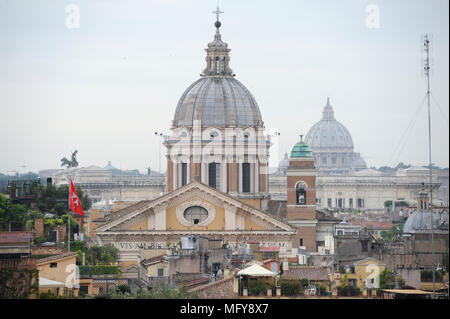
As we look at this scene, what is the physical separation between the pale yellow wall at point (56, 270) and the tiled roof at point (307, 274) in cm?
681

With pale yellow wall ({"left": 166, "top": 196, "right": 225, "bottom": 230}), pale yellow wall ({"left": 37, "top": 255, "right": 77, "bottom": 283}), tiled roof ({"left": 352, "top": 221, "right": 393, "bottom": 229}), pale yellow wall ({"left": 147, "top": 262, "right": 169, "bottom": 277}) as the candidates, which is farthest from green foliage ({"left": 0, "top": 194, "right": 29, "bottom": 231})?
tiled roof ({"left": 352, "top": 221, "right": 393, "bottom": 229})

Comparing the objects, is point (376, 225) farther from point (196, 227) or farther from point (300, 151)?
point (196, 227)

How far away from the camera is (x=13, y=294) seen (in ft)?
106

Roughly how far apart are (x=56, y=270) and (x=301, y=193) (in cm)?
3303

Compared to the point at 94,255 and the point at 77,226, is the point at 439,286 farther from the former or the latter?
the point at 77,226

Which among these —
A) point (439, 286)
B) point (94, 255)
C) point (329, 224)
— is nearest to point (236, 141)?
point (329, 224)

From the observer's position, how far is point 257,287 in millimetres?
38531

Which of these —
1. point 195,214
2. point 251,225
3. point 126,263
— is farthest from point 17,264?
point 251,225

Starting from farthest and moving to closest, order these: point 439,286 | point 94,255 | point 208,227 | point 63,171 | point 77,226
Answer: point 63,171 → point 77,226 → point 208,227 → point 94,255 → point 439,286

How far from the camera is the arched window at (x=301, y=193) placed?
2832 inches

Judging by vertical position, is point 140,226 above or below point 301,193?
below
